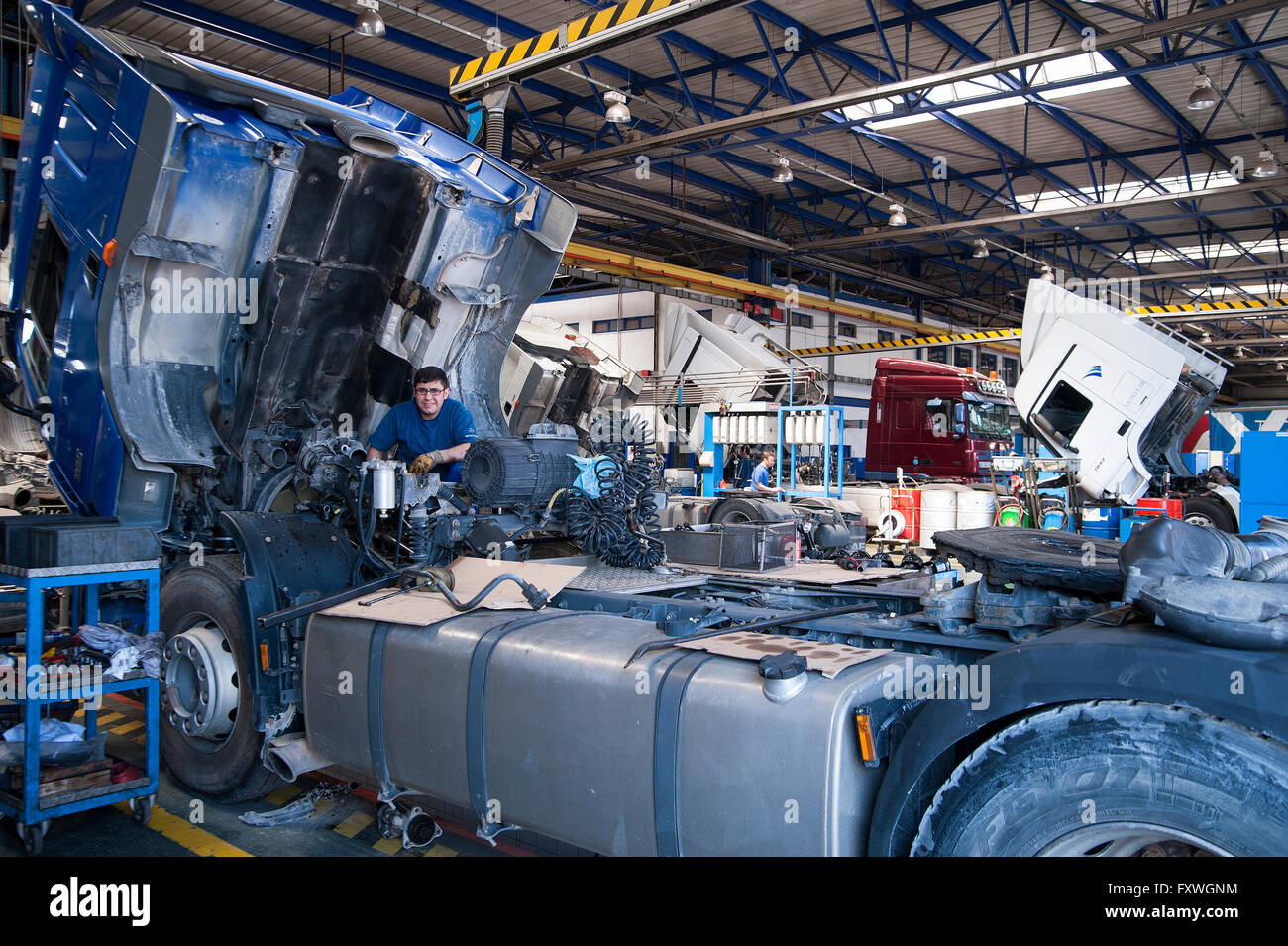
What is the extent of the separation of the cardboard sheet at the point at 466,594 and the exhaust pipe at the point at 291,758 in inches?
20.0

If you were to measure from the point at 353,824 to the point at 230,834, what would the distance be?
45 centimetres

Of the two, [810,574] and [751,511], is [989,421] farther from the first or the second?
[810,574]

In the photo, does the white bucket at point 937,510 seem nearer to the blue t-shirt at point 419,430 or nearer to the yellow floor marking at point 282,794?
the blue t-shirt at point 419,430

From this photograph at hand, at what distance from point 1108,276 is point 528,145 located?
18.5 meters

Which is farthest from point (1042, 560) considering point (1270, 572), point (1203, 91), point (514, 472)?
point (1203, 91)

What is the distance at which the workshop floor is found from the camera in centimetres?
337

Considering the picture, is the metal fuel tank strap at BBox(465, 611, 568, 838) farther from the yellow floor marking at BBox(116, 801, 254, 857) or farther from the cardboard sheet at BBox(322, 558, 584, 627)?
the yellow floor marking at BBox(116, 801, 254, 857)

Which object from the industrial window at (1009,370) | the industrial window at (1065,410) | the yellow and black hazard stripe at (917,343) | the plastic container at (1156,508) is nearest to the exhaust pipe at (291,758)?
the plastic container at (1156,508)

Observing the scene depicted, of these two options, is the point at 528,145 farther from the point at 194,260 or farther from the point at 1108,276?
the point at 1108,276

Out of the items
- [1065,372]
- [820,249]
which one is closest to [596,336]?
[820,249]

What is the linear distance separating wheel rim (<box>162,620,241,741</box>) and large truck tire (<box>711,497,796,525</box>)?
2.58 m

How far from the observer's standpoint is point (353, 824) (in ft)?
11.9

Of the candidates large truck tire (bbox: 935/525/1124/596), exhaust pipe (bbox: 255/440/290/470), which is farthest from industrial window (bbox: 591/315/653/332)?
large truck tire (bbox: 935/525/1124/596)

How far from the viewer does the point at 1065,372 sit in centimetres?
1126
